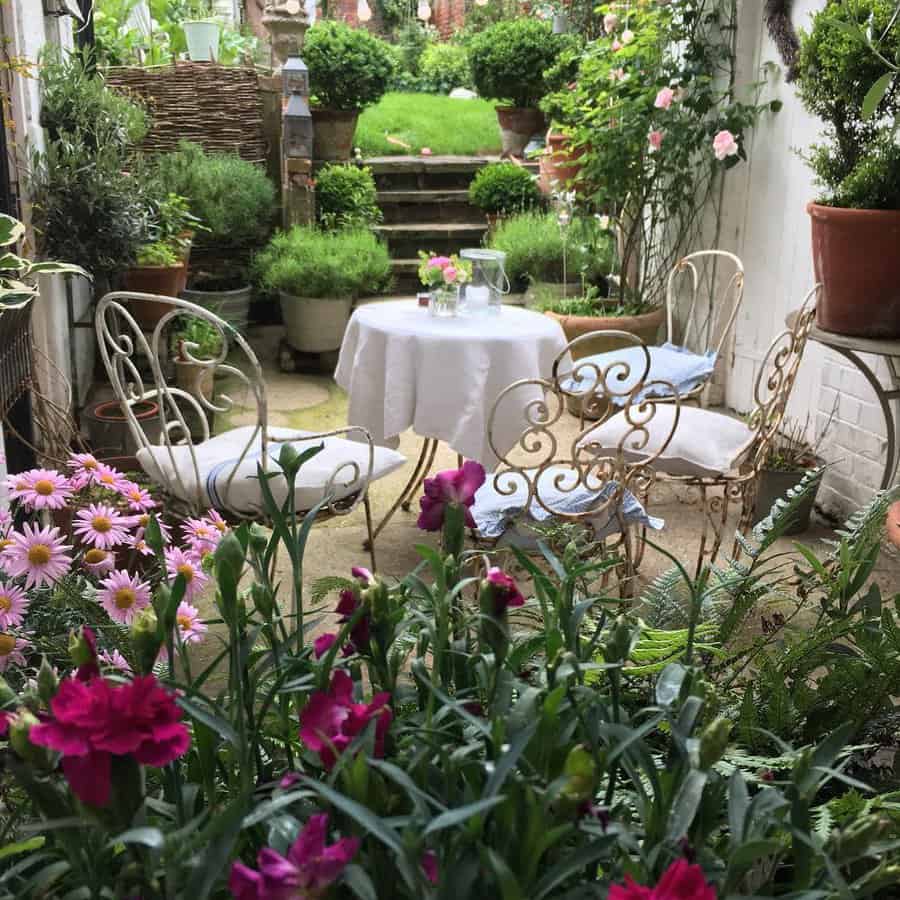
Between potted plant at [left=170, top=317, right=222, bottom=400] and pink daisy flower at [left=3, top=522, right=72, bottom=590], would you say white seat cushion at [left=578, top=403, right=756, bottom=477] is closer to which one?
pink daisy flower at [left=3, top=522, right=72, bottom=590]

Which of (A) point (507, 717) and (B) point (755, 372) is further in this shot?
(B) point (755, 372)

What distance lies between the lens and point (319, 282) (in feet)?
18.4

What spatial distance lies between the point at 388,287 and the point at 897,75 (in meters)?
3.98

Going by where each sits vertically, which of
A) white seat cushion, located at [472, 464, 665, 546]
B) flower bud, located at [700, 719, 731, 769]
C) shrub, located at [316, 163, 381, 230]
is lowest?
white seat cushion, located at [472, 464, 665, 546]

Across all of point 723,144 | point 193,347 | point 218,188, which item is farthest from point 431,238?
point 723,144

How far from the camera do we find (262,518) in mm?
2840

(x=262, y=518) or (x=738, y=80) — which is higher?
(x=738, y=80)

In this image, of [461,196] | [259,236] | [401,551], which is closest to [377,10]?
[461,196]

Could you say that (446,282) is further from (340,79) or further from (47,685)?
(340,79)

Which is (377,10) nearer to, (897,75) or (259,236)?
(259,236)

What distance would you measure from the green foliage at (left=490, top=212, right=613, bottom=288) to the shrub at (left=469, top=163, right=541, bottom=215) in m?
0.76

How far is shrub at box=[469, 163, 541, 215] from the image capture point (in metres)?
7.07

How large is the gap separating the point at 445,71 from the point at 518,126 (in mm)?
4970

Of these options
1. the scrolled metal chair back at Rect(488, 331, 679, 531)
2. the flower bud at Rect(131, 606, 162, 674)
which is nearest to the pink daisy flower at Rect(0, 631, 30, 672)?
the flower bud at Rect(131, 606, 162, 674)
